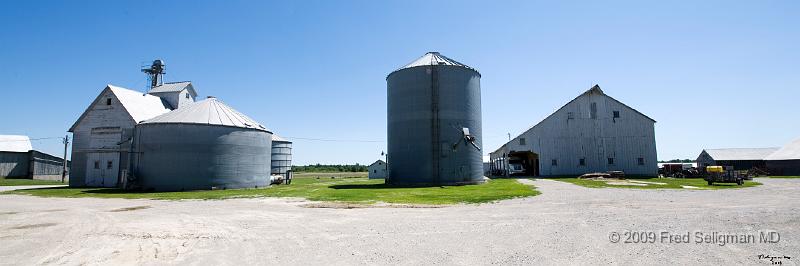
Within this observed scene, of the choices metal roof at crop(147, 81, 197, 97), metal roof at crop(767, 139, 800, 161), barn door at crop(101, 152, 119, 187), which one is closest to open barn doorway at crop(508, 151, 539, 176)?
metal roof at crop(767, 139, 800, 161)

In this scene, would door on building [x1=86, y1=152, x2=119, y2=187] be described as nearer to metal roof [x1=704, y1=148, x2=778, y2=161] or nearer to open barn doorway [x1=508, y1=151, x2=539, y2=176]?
open barn doorway [x1=508, y1=151, x2=539, y2=176]

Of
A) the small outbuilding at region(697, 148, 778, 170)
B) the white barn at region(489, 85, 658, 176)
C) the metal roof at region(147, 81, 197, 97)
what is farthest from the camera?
the small outbuilding at region(697, 148, 778, 170)

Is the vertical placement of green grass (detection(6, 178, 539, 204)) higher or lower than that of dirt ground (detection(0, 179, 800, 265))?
higher

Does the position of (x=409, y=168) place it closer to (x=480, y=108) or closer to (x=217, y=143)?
(x=480, y=108)

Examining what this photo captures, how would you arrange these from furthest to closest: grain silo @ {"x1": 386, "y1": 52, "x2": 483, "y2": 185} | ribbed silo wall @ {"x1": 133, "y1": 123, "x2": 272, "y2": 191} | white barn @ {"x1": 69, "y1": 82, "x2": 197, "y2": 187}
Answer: white barn @ {"x1": 69, "y1": 82, "x2": 197, "y2": 187}
grain silo @ {"x1": 386, "y1": 52, "x2": 483, "y2": 185}
ribbed silo wall @ {"x1": 133, "y1": 123, "x2": 272, "y2": 191}

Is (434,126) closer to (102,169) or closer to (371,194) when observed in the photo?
(371,194)

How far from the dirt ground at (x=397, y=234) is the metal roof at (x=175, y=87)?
31.1 meters

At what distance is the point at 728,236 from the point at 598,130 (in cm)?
3884

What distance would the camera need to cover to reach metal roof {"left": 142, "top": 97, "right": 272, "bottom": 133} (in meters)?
31.4

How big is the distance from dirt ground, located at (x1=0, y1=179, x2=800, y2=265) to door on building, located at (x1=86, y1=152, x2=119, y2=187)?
66.9 feet

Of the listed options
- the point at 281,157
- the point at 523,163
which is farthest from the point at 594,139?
the point at 281,157

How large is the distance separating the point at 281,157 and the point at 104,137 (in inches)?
624

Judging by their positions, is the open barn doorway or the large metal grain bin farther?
the open barn doorway

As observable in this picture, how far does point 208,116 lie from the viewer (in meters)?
32.5
